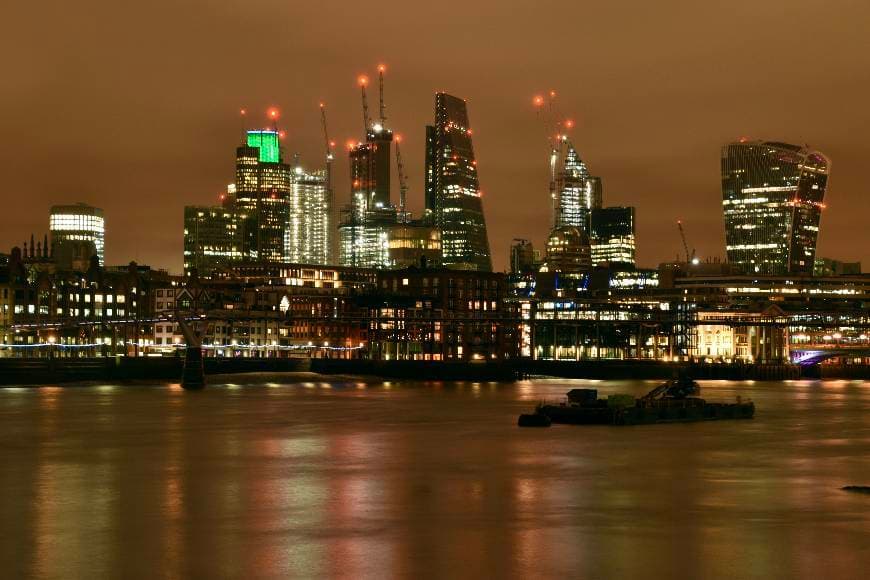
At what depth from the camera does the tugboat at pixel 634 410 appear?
8069cm

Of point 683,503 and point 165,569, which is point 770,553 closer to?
point 683,503

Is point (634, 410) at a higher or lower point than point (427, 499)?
higher

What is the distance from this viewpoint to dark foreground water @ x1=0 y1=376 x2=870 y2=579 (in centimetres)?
3272

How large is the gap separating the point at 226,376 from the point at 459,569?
5466 inches

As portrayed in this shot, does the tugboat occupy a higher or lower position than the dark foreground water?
higher

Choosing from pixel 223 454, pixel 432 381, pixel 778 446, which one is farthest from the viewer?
pixel 432 381

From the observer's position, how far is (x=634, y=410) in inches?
3209

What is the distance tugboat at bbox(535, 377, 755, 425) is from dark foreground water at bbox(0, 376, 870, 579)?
9.14ft

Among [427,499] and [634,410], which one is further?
[634,410]

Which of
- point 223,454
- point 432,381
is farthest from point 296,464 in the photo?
point 432,381

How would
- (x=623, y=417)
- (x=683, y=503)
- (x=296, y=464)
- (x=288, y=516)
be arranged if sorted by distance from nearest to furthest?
(x=288, y=516) < (x=683, y=503) < (x=296, y=464) < (x=623, y=417)

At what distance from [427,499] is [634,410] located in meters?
38.7

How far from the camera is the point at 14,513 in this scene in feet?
133

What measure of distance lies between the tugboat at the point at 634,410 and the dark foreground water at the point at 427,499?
2.79 m
